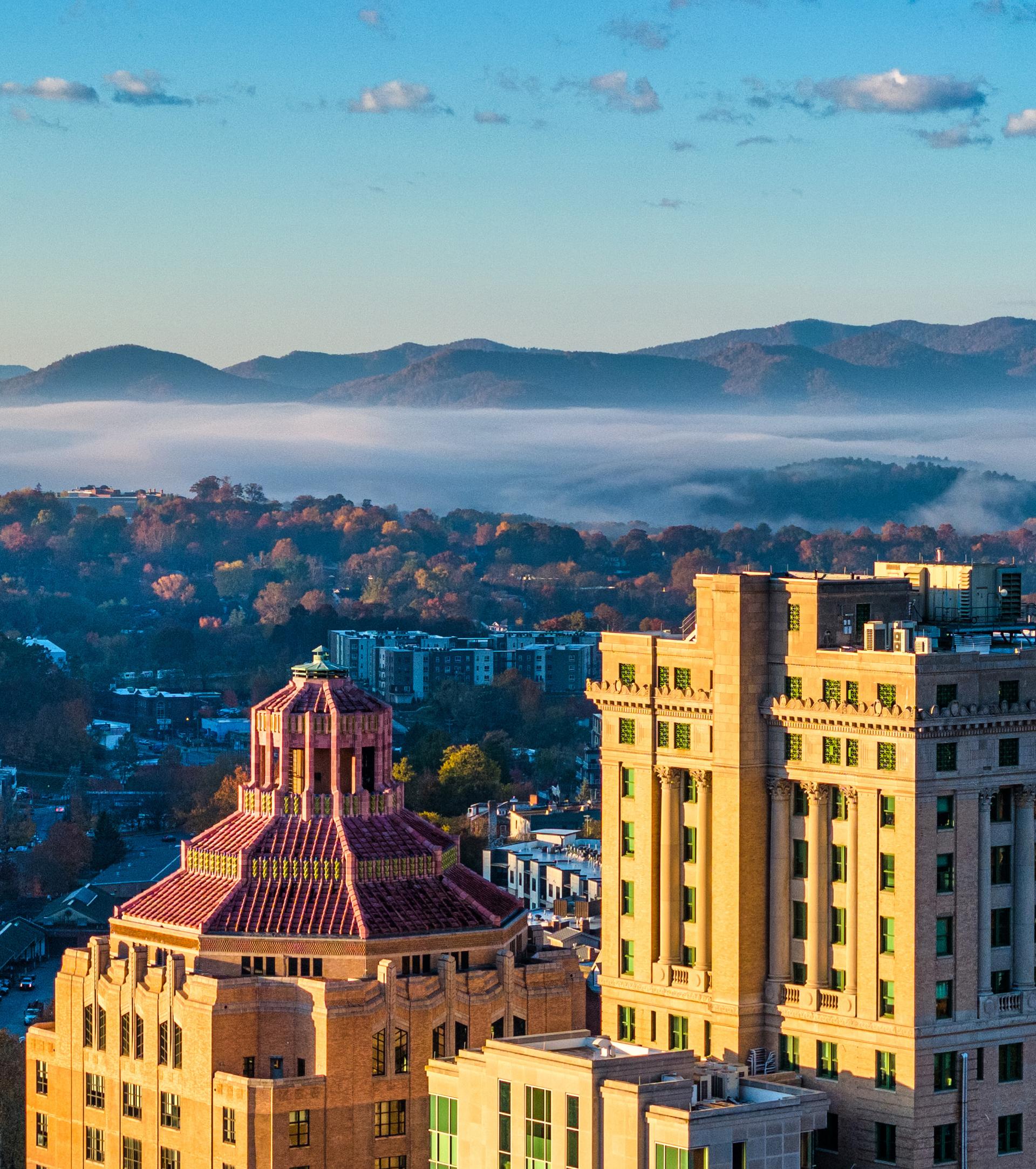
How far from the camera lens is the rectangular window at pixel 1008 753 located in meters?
97.1

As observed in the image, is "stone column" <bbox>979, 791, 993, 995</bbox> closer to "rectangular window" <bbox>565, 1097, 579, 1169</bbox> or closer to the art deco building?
"rectangular window" <bbox>565, 1097, 579, 1169</bbox>

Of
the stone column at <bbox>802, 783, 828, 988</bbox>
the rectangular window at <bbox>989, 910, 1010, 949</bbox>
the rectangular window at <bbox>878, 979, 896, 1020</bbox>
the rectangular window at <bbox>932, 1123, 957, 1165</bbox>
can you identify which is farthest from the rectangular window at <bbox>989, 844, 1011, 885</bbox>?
the rectangular window at <bbox>932, 1123, 957, 1165</bbox>

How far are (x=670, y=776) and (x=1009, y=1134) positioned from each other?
1438cm

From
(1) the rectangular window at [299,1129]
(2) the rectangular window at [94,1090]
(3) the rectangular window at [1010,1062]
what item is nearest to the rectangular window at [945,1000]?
(3) the rectangular window at [1010,1062]

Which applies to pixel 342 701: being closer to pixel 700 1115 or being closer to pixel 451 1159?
pixel 451 1159

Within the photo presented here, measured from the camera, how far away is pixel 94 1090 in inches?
4562

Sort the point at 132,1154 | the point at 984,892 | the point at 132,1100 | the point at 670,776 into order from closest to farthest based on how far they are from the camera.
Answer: the point at 984,892
the point at 670,776
the point at 132,1100
the point at 132,1154

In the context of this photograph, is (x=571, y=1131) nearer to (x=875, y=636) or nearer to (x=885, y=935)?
(x=885, y=935)

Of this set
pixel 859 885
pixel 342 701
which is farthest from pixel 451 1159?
pixel 342 701

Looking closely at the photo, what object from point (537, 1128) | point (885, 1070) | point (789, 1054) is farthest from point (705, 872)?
point (537, 1128)

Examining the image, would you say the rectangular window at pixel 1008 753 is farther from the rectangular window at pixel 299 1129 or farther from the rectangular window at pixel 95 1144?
the rectangular window at pixel 95 1144

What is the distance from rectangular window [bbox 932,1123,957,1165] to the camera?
96875 mm

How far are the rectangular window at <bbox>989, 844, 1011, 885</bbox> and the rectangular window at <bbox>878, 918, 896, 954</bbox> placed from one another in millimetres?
3342

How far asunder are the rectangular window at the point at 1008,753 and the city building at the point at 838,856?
46 mm
